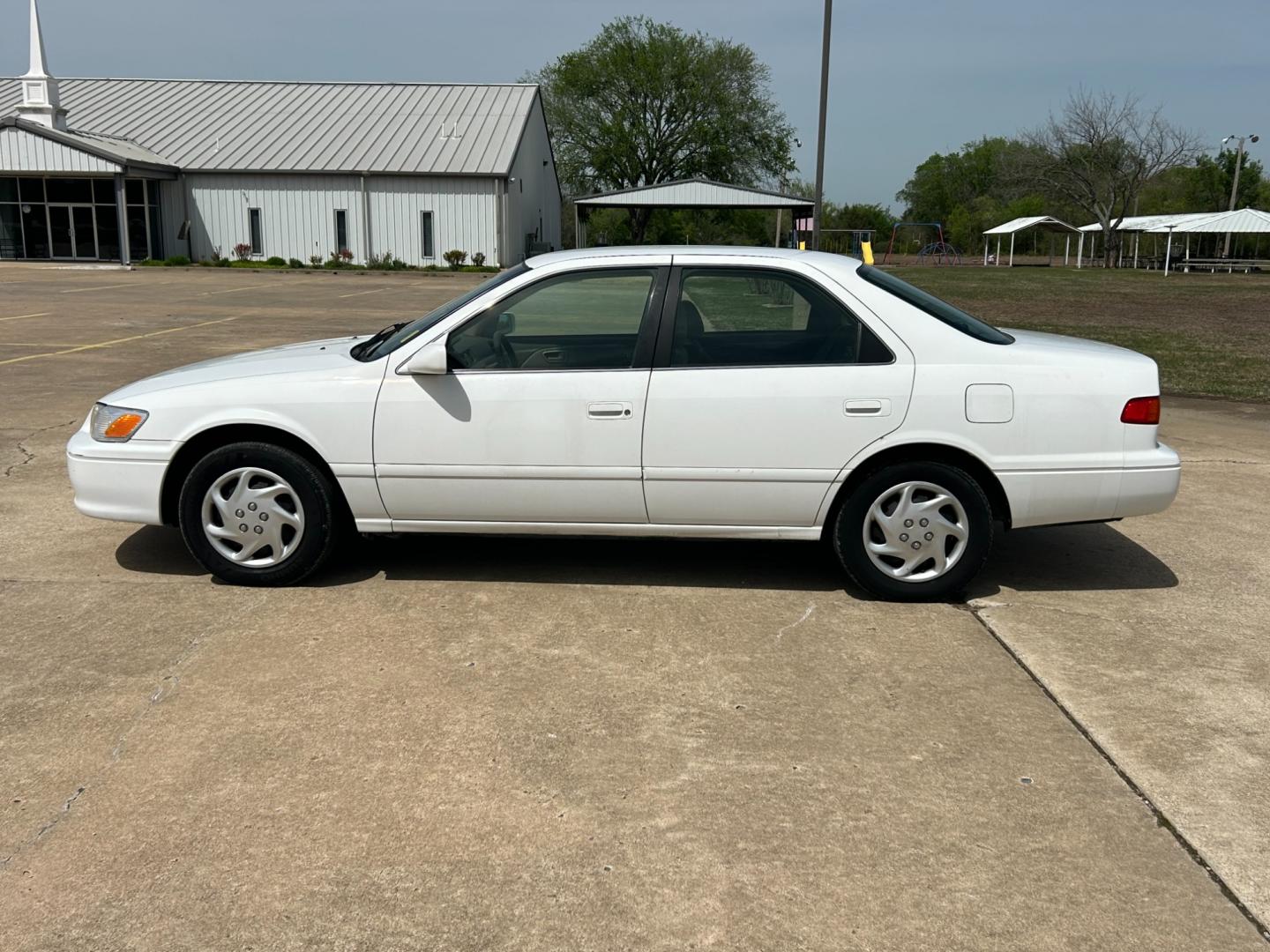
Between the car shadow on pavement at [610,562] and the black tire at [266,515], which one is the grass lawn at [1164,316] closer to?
the car shadow on pavement at [610,562]

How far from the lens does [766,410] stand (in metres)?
5.12

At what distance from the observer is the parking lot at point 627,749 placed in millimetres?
2980

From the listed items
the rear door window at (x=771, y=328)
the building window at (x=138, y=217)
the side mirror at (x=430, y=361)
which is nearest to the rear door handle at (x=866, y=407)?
the rear door window at (x=771, y=328)

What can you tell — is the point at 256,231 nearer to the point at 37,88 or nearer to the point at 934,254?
the point at 37,88

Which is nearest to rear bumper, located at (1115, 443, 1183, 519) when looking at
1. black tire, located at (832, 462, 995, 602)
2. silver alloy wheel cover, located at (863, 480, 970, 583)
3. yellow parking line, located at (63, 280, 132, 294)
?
black tire, located at (832, 462, 995, 602)

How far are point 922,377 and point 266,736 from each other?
3.05 meters

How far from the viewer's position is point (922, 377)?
16.8 feet

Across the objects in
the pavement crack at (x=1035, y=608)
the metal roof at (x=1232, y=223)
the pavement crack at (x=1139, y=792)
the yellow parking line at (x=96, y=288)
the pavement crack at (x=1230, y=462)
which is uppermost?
the metal roof at (x=1232, y=223)

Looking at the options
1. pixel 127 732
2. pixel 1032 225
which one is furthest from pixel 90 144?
pixel 1032 225

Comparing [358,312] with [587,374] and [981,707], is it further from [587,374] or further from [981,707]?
[981,707]

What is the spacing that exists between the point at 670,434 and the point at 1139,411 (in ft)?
6.79

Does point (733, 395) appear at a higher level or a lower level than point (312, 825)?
higher

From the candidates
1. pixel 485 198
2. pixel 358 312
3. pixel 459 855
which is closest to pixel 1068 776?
pixel 459 855

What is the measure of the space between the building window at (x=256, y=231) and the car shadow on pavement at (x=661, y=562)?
135ft
